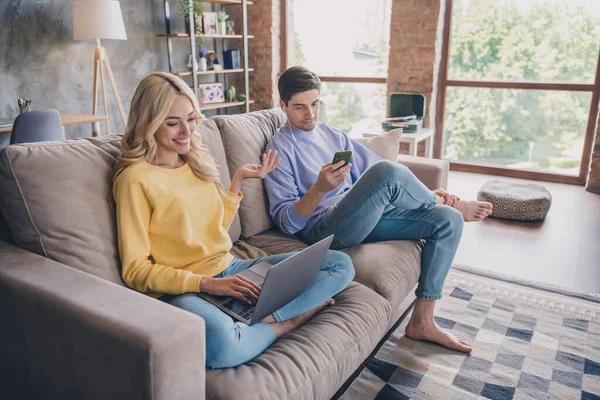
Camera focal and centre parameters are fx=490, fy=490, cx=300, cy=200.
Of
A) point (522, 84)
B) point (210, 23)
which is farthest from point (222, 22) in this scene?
point (522, 84)

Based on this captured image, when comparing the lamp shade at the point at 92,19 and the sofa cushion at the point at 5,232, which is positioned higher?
the lamp shade at the point at 92,19

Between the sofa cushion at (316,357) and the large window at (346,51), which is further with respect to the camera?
the large window at (346,51)

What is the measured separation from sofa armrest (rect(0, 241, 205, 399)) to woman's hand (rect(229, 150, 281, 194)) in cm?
61

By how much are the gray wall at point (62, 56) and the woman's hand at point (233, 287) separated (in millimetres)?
3207

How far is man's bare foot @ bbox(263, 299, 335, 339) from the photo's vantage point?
1.36 metres

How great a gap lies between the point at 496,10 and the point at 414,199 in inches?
135

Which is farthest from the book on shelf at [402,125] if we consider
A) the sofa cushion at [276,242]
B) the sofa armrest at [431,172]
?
the sofa cushion at [276,242]

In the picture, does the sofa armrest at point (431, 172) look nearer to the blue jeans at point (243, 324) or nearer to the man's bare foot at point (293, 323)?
the blue jeans at point (243, 324)

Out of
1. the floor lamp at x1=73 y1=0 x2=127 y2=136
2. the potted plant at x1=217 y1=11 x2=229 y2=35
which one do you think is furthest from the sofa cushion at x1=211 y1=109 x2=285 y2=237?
the potted plant at x1=217 y1=11 x2=229 y2=35

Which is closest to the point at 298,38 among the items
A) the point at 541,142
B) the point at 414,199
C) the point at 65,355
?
the point at 541,142

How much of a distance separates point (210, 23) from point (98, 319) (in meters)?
4.58

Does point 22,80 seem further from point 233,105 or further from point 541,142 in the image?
point 541,142

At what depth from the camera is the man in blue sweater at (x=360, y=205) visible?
5.76 feet

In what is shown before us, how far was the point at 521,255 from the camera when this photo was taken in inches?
109
